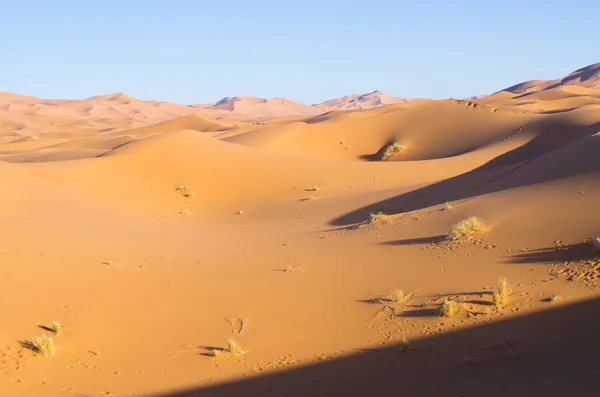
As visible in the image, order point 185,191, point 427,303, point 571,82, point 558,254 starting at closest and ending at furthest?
point 427,303 < point 558,254 < point 185,191 < point 571,82

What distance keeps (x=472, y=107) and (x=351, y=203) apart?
24.7 metres

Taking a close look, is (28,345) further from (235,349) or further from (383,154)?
(383,154)

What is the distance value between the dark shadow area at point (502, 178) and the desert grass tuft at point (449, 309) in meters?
5.13

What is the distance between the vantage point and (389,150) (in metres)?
33.3

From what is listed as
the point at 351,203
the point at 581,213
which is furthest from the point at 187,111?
the point at 581,213

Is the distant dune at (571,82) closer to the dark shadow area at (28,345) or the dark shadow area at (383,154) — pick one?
the dark shadow area at (383,154)

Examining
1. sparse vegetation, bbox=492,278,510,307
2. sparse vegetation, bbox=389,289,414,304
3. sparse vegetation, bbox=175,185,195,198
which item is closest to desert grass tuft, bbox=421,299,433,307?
sparse vegetation, bbox=389,289,414,304

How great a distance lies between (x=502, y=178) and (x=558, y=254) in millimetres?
5878

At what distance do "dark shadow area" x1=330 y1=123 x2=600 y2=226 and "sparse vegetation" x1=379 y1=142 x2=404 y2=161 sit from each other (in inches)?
502

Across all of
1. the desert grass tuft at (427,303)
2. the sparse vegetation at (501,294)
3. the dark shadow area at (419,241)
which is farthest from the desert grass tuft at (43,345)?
the dark shadow area at (419,241)

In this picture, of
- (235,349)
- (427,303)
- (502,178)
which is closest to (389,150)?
(502,178)

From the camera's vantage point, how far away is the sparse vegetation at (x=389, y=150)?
3306 centimetres

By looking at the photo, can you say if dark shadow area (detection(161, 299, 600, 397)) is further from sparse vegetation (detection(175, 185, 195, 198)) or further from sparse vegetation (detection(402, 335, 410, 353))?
sparse vegetation (detection(175, 185, 195, 198))

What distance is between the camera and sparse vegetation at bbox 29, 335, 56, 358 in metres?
6.61
